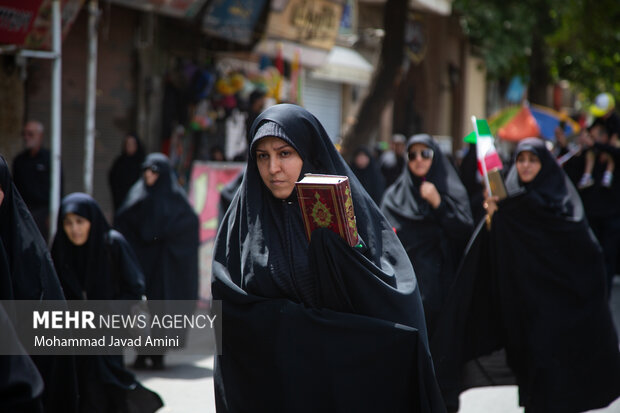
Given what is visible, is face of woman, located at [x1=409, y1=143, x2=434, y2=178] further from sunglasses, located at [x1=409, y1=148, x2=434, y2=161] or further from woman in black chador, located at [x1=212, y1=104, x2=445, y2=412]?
woman in black chador, located at [x1=212, y1=104, x2=445, y2=412]

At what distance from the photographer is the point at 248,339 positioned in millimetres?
2861

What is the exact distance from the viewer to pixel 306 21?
41.4ft

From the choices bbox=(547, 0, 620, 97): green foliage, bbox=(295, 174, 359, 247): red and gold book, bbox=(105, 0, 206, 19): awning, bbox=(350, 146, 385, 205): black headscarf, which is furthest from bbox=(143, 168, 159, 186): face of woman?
bbox=(547, 0, 620, 97): green foliage

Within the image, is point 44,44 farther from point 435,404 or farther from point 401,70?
point 435,404

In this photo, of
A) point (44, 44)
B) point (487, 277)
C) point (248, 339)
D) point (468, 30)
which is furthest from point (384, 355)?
point (468, 30)

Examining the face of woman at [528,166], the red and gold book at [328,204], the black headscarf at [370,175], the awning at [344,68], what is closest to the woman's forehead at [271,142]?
the red and gold book at [328,204]

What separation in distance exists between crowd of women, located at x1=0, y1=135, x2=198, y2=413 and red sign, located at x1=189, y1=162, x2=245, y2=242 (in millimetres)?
1000

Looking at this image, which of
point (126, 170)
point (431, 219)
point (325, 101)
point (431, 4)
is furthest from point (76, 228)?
point (431, 4)

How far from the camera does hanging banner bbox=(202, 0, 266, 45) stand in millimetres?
11562

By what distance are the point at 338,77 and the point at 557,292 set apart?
41.1 ft

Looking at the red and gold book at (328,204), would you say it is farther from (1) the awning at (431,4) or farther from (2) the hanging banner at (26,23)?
(1) the awning at (431,4)

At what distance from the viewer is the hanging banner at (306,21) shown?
12078mm

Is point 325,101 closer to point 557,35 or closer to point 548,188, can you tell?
point 557,35

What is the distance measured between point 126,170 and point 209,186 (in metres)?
1.21
